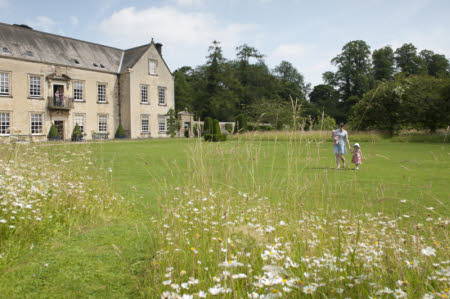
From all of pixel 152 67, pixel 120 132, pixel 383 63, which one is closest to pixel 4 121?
pixel 120 132

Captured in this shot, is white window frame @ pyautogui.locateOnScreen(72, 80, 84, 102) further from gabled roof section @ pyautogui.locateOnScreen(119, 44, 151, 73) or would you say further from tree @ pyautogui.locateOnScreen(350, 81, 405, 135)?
tree @ pyautogui.locateOnScreen(350, 81, 405, 135)

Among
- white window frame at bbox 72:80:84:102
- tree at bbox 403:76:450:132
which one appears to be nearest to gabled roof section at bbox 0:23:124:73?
white window frame at bbox 72:80:84:102

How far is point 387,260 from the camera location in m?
2.46

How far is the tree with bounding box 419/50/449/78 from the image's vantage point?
56781 mm

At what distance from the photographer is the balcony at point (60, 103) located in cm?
2850

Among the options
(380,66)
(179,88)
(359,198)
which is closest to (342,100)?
(380,66)

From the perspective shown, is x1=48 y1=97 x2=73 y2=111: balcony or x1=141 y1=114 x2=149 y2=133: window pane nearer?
x1=48 y1=97 x2=73 y2=111: balcony

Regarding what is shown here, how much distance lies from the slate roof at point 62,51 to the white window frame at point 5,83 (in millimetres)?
1477

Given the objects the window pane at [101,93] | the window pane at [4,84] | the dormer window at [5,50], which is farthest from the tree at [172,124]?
the dormer window at [5,50]

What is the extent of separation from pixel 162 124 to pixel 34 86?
13.3 m

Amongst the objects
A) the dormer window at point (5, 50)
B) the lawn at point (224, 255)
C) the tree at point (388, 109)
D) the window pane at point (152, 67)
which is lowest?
the lawn at point (224, 255)

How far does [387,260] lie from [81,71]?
32409mm

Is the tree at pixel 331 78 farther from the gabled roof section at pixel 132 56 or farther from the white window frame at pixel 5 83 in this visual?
the white window frame at pixel 5 83

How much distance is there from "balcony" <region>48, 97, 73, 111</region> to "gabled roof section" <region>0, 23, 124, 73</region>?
3051 millimetres
